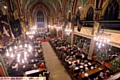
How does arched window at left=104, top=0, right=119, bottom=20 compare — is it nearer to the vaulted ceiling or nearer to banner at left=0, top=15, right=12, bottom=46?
the vaulted ceiling

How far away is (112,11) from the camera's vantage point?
8047 mm

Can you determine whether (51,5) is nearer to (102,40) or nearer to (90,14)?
(90,14)

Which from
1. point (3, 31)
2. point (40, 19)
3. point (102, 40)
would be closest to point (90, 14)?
point (102, 40)

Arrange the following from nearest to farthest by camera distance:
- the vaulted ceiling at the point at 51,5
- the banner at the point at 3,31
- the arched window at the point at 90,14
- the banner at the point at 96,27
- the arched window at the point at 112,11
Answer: the banner at the point at 3,31 < the arched window at the point at 112,11 < the banner at the point at 96,27 < the arched window at the point at 90,14 < the vaulted ceiling at the point at 51,5

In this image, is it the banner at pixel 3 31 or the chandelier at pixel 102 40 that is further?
the chandelier at pixel 102 40

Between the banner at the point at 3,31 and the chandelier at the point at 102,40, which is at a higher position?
the banner at the point at 3,31

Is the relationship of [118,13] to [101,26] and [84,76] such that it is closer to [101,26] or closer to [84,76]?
[101,26]

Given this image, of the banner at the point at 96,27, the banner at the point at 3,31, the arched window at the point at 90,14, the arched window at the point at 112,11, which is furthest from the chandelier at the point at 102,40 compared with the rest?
the banner at the point at 3,31

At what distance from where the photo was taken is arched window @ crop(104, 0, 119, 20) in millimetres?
7614

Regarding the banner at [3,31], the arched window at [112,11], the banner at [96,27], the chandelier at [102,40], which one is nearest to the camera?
the banner at [3,31]

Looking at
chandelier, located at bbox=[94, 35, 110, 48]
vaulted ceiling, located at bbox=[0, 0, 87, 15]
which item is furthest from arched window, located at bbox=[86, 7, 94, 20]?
chandelier, located at bbox=[94, 35, 110, 48]

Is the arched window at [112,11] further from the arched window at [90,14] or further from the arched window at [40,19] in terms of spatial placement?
the arched window at [40,19]

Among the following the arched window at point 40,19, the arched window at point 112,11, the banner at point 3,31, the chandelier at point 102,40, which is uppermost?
the arched window at point 40,19

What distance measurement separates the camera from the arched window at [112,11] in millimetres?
7614
